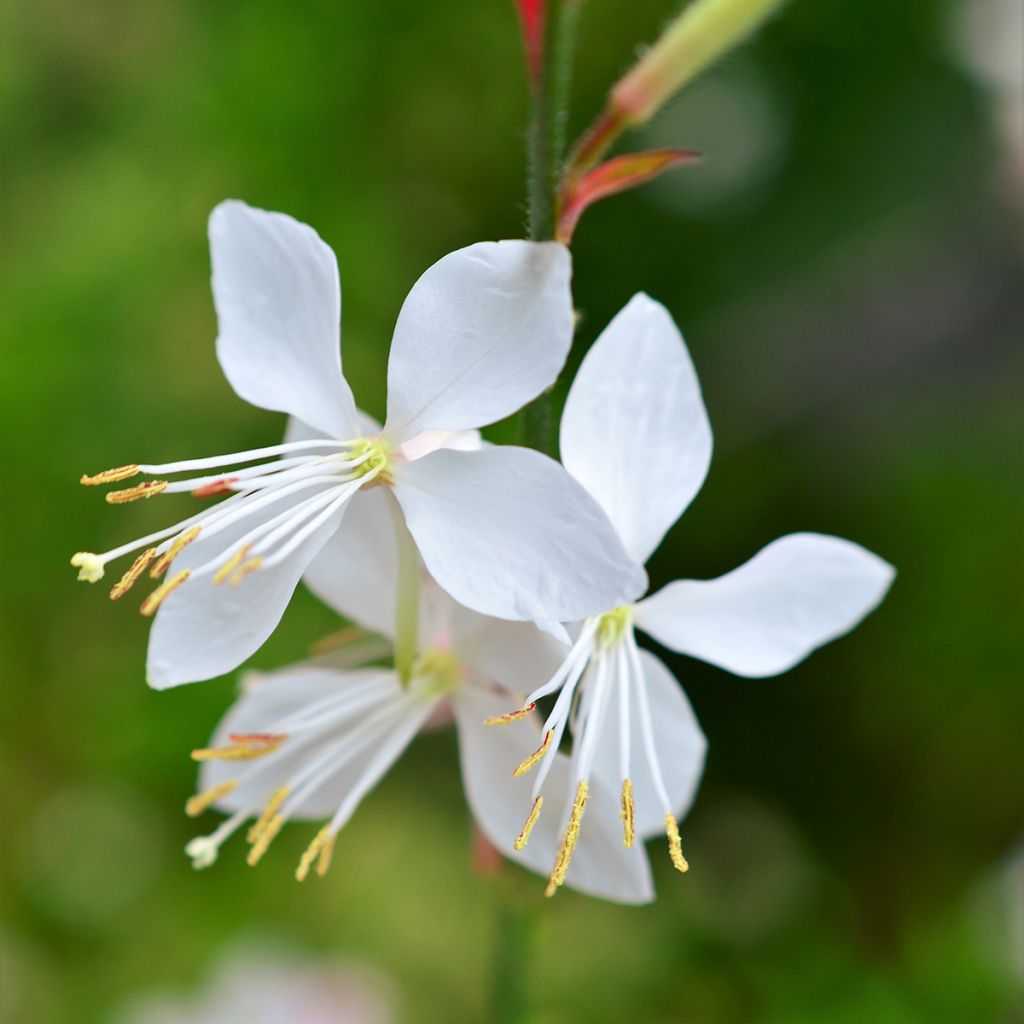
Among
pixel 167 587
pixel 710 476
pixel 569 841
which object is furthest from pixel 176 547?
pixel 710 476

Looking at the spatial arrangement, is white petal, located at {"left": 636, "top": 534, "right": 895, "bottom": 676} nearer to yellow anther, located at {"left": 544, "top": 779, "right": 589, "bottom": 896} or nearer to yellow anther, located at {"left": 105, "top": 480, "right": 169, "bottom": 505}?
yellow anther, located at {"left": 544, "top": 779, "right": 589, "bottom": 896}

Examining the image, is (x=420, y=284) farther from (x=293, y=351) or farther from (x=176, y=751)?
(x=176, y=751)

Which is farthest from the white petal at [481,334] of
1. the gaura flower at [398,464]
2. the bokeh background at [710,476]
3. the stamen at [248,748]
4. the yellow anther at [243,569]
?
the bokeh background at [710,476]

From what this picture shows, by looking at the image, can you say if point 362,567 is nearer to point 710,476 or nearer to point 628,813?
point 628,813

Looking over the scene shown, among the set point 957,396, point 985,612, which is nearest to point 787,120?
point 957,396

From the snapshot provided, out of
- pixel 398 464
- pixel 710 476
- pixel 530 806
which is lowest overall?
pixel 710 476

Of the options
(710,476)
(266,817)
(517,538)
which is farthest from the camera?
(710,476)
